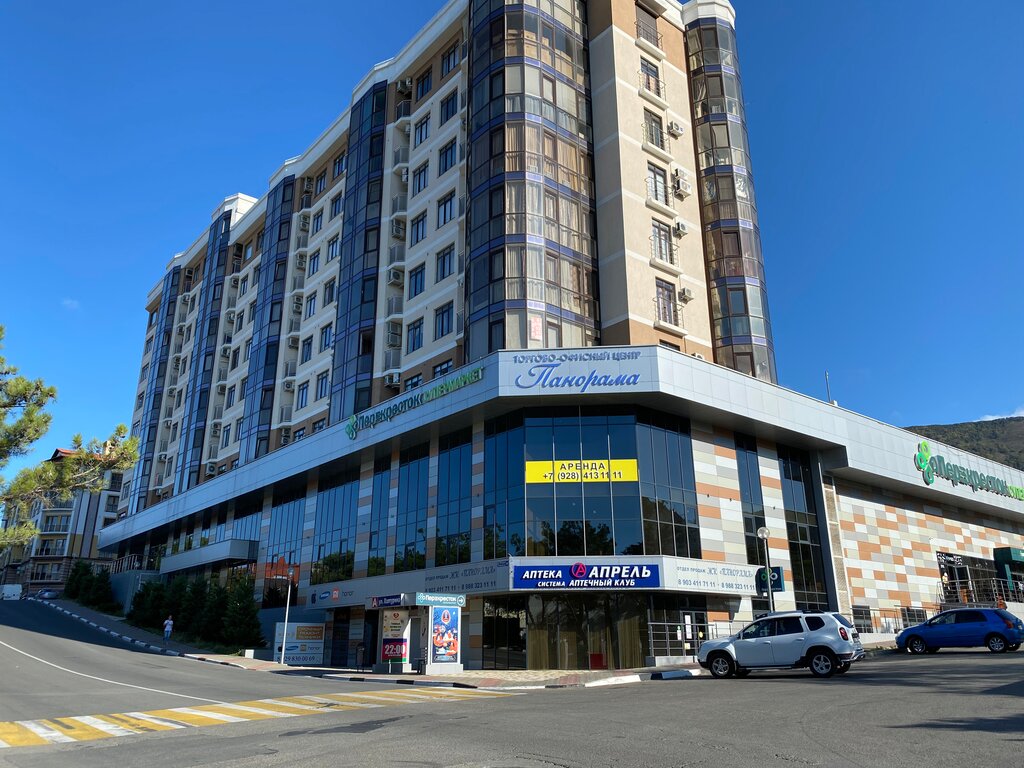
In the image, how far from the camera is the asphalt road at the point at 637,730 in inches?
408

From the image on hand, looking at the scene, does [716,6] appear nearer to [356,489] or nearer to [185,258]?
[356,489]

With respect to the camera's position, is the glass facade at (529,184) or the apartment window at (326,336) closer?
the glass facade at (529,184)

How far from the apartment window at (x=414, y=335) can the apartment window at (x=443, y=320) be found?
1.54 meters

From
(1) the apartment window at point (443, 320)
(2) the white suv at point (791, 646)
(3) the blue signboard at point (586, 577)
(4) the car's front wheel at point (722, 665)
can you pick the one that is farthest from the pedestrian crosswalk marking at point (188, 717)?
(1) the apartment window at point (443, 320)

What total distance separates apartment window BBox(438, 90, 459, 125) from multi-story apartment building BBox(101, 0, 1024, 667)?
0.24m

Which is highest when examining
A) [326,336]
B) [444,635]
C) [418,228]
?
[418,228]

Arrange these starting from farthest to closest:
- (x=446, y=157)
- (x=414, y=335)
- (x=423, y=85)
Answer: (x=423, y=85)
(x=446, y=157)
(x=414, y=335)

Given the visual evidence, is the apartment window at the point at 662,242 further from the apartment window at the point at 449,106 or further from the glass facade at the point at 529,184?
the apartment window at the point at 449,106

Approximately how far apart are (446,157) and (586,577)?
27.5 metres

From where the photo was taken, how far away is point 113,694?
853 inches

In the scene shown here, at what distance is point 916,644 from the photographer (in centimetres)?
3109

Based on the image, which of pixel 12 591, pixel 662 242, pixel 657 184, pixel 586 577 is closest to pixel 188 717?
pixel 586 577

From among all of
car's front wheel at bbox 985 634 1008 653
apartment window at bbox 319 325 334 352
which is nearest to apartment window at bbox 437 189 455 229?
apartment window at bbox 319 325 334 352

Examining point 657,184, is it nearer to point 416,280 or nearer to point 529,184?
point 529,184
